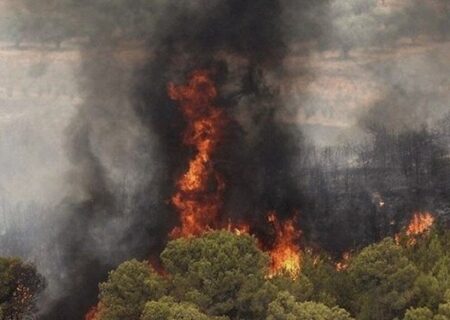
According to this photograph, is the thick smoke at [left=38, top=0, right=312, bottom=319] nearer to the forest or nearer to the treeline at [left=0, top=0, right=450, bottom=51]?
the treeline at [left=0, top=0, right=450, bottom=51]

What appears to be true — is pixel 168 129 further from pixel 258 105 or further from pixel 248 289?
pixel 248 289

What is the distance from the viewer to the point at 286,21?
46906 millimetres

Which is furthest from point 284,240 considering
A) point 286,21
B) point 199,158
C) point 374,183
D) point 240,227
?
point 286,21

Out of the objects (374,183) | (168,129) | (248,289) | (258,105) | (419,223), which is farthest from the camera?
(374,183)

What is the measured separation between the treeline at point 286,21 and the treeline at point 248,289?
19259 millimetres

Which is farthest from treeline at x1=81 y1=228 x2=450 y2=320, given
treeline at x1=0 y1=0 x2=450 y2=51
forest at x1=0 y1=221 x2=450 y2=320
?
treeline at x1=0 y1=0 x2=450 y2=51

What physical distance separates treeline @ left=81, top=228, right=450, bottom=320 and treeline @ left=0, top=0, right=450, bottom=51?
1926cm

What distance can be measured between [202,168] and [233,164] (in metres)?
2.19

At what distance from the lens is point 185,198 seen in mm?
46906

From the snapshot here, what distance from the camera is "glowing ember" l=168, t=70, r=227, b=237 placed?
46.9m

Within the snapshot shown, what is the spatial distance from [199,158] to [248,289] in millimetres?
18520

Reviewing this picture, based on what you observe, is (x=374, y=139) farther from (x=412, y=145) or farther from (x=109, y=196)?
(x=109, y=196)

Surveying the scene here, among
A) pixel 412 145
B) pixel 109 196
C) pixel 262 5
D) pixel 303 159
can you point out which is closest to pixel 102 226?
pixel 109 196

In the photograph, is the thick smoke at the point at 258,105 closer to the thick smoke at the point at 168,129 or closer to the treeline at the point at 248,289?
the thick smoke at the point at 168,129
